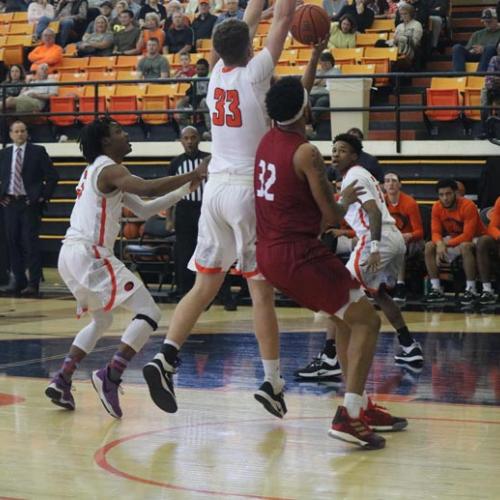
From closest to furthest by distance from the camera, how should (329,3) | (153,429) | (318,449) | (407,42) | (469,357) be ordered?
(318,449), (153,429), (469,357), (407,42), (329,3)

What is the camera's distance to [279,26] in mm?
6355

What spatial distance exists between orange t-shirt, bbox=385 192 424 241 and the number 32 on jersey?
7.08 meters

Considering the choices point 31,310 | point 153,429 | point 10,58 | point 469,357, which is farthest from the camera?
point 10,58

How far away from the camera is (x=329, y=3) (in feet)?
56.4

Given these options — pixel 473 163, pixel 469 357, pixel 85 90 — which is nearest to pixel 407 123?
pixel 473 163

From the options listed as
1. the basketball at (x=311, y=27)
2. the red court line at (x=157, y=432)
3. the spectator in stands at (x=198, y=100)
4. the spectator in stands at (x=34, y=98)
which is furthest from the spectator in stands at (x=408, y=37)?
the red court line at (x=157, y=432)

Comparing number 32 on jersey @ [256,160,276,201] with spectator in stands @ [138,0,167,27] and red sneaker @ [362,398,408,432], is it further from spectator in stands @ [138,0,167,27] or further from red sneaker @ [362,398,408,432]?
spectator in stands @ [138,0,167,27]

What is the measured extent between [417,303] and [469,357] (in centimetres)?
378

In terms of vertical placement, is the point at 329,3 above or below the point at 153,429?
above

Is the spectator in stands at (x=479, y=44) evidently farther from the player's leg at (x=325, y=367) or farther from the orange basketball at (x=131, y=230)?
the player's leg at (x=325, y=367)

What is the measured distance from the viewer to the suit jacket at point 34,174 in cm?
1401

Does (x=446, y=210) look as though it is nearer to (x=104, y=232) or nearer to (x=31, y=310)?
(x=31, y=310)

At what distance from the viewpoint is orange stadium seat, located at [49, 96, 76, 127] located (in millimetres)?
16969

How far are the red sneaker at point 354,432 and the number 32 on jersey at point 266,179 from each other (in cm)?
110
